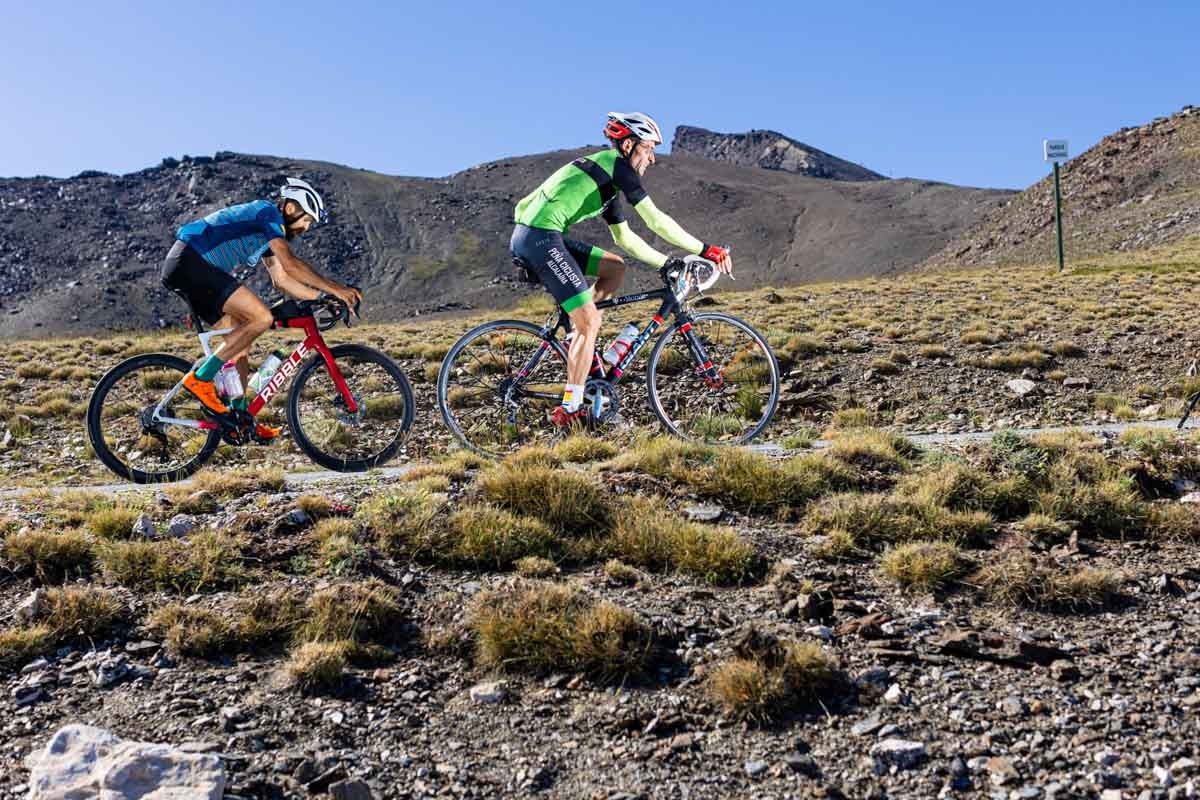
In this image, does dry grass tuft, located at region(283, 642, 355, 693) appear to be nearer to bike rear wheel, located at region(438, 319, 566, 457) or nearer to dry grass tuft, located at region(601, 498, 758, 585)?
dry grass tuft, located at region(601, 498, 758, 585)

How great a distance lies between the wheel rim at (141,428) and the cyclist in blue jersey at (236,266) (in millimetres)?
437

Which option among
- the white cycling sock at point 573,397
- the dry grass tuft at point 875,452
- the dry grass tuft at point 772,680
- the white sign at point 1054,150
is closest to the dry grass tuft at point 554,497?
the white cycling sock at point 573,397

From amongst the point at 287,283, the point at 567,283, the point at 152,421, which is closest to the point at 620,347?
the point at 567,283

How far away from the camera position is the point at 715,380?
24.8ft

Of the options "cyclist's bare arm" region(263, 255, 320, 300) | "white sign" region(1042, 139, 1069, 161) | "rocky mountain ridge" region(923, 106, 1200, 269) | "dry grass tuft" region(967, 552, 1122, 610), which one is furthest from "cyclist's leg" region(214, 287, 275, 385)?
"rocky mountain ridge" region(923, 106, 1200, 269)

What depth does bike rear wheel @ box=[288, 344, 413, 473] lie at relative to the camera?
700 cm

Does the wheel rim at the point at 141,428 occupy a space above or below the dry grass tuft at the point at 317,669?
above

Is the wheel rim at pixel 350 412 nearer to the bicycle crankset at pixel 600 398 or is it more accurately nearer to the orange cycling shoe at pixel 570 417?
the orange cycling shoe at pixel 570 417

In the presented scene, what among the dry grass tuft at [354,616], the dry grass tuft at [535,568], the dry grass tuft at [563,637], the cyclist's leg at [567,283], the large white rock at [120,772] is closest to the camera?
the large white rock at [120,772]

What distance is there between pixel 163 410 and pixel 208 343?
1.88 ft

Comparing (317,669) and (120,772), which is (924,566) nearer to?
(317,669)

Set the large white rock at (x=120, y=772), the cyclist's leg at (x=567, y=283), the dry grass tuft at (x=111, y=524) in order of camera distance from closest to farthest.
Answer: the large white rock at (x=120, y=772)
the dry grass tuft at (x=111, y=524)
the cyclist's leg at (x=567, y=283)

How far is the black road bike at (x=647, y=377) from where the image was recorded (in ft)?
23.7

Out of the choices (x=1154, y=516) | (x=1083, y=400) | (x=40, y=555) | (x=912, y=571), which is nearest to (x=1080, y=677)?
(x=912, y=571)
